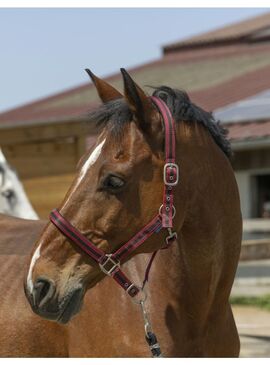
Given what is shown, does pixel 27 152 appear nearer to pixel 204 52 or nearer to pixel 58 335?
pixel 58 335

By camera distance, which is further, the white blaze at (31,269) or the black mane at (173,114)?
the black mane at (173,114)

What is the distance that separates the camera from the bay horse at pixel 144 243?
300 cm

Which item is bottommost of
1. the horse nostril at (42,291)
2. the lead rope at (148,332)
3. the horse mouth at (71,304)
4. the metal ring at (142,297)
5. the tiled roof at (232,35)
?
the tiled roof at (232,35)

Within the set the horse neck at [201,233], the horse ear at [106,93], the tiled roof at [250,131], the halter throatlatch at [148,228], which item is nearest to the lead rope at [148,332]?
the halter throatlatch at [148,228]

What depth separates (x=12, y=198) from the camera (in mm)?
7332

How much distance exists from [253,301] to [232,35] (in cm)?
1329

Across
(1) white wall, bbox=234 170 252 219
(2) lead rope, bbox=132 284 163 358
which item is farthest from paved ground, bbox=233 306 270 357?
(2) lead rope, bbox=132 284 163 358

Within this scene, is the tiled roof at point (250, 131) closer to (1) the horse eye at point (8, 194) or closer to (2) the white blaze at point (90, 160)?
(1) the horse eye at point (8, 194)

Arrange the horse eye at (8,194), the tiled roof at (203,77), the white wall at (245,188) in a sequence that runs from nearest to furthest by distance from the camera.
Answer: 1. the horse eye at (8,194)
2. the white wall at (245,188)
3. the tiled roof at (203,77)

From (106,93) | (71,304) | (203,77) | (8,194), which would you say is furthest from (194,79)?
(71,304)

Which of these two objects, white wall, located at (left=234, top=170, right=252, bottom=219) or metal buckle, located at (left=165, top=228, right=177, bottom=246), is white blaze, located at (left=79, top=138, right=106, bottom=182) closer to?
metal buckle, located at (left=165, top=228, right=177, bottom=246)

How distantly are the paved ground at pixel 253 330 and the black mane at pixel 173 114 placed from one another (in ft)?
13.3

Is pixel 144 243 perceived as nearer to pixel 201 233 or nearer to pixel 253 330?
pixel 201 233
